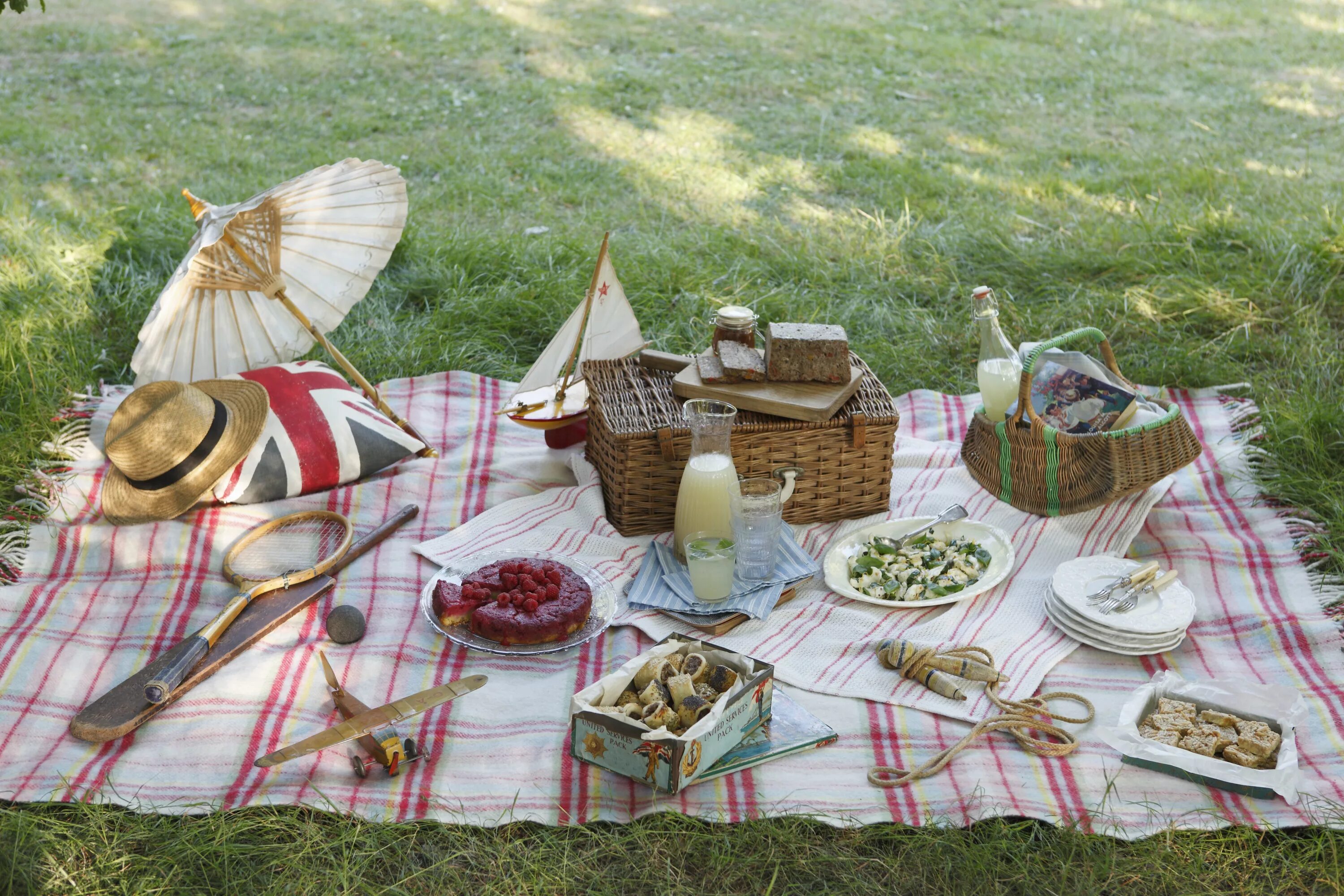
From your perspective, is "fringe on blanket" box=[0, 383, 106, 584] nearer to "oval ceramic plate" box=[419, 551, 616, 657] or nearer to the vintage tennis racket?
the vintage tennis racket

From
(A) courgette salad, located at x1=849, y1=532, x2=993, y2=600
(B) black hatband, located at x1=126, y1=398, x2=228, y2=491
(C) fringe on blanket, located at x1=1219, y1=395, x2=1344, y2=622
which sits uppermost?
(B) black hatband, located at x1=126, y1=398, x2=228, y2=491

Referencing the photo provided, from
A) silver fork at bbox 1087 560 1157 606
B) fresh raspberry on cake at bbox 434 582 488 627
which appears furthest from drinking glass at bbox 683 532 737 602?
silver fork at bbox 1087 560 1157 606

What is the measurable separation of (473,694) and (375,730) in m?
0.39

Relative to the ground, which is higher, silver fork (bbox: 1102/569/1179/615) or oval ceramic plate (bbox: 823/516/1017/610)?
silver fork (bbox: 1102/569/1179/615)

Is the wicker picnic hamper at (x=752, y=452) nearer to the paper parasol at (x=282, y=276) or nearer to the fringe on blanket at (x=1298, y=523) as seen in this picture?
the paper parasol at (x=282, y=276)

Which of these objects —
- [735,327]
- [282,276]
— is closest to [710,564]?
[735,327]

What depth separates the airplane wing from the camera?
2.54m

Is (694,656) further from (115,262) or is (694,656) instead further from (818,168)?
(818,168)

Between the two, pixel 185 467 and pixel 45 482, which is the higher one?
pixel 185 467

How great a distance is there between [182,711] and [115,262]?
3.32m

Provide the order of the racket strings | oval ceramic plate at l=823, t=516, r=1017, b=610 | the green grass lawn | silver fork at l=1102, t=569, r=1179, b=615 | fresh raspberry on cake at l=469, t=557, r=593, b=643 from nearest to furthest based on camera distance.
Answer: the green grass lawn < fresh raspberry on cake at l=469, t=557, r=593, b=643 < silver fork at l=1102, t=569, r=1179, b=615 < oval ceramic plate at l=823, t=516, r=1017, b=610 < the racket strings

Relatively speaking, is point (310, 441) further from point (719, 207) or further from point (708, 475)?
point (719, 207)

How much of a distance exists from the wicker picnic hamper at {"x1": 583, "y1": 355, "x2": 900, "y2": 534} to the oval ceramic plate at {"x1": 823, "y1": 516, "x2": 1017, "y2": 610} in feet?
0.60

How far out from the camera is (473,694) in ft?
9.75
